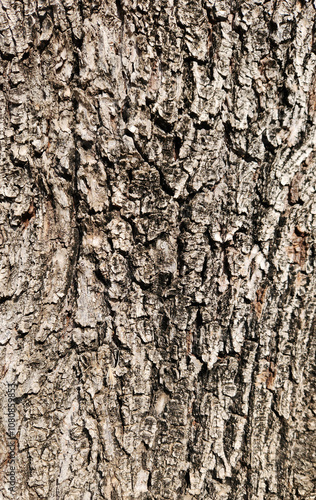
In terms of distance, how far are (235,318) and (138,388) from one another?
1.42 ft

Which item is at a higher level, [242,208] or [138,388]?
[242,208]

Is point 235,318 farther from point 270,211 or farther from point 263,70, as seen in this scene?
point 263,70

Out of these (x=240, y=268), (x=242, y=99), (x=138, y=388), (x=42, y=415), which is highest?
(x=242, y=99)

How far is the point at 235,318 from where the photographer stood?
152 cm

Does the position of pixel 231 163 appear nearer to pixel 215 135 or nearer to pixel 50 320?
pixel 215 135

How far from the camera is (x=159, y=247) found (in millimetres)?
1488

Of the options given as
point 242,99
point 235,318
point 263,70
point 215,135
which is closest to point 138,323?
point 235,318

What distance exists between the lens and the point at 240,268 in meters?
1.50

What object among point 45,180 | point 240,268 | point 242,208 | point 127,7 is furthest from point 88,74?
point 240,268

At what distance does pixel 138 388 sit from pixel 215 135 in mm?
937

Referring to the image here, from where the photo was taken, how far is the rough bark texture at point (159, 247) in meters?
1.40

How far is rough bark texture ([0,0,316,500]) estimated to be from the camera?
4.58 feet

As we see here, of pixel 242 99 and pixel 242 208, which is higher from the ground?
pixel 242 99

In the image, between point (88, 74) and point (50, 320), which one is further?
point (50, 320)
